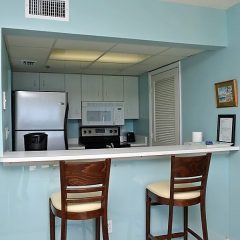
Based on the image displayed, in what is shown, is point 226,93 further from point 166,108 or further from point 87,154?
point 87,154

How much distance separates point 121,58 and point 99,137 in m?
1.74

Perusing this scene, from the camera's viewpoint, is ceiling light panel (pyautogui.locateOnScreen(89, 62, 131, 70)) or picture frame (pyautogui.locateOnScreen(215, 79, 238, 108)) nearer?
picture frame (pyautogui.locateOnScreen(215, 79, 238, 108))

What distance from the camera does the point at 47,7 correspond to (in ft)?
7.67

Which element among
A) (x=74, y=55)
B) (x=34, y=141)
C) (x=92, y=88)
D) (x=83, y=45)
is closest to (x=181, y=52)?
(x=83, y=45)

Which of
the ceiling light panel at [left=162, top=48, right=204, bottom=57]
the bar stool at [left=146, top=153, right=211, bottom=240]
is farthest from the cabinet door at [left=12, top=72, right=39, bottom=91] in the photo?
the bar stool at [left=146, top=153, right=211, bottom=240]

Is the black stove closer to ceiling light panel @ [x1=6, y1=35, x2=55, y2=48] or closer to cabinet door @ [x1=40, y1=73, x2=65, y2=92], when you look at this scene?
cabinet door @ [x1=40, y1=73, x2=65, y2=92]

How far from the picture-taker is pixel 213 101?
306 centimetres

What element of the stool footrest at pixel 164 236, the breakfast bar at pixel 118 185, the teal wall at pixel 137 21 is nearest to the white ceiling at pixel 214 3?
the teal wall at pixel 137 21

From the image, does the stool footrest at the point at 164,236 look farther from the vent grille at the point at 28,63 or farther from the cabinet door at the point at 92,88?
the cabinet door at the point at 92,88

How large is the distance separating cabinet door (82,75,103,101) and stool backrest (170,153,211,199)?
9.72 ft

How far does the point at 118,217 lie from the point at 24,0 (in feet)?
6.67

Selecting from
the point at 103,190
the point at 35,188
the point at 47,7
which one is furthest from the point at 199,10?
the point at 35,188

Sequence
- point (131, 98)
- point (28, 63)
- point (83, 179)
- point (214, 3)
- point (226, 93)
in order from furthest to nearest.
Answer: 1. point (131, 98)
2. point (28, 63)
3. point (226, 93)
4. point (214, 3)
5. point (83, 179)

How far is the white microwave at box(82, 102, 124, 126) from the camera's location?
189 inches
